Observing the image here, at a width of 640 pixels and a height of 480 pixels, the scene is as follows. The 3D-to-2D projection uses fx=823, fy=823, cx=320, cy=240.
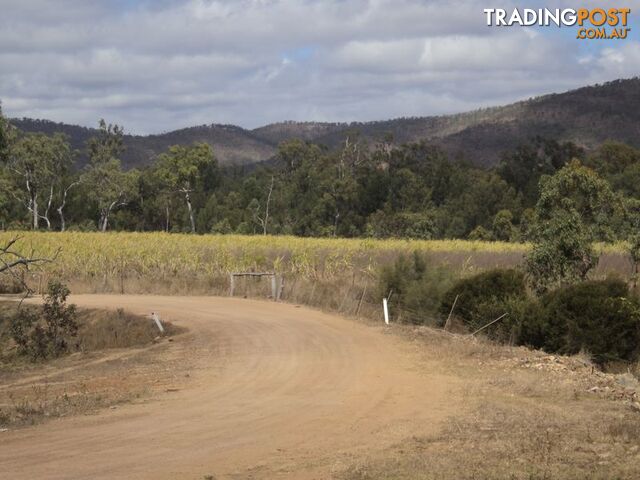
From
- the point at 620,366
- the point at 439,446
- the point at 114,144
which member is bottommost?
the point at 620,366

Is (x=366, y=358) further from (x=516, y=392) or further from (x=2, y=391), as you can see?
(x=2, y=391)

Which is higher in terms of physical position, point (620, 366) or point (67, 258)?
point (67, 258)

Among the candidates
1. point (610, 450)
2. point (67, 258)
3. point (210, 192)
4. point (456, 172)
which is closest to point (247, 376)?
point (610, 450)

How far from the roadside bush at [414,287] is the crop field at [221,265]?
45.0 inches

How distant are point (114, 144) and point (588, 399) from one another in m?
91.6

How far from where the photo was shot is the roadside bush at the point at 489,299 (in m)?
20.3

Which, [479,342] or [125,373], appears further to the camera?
[479,342]

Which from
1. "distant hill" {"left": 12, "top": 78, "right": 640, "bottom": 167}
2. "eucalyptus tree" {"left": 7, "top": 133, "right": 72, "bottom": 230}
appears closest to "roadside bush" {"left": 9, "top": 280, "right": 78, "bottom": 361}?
"eucalyptus tree" {"left": 7, "top": 133, "right": 72, "bottom": 230}

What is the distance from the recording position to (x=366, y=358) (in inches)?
658

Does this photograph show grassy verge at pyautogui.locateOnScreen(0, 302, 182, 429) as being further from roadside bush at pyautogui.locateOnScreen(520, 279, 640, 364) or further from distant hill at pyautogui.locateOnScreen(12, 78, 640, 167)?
distant hill at pyautogui.locateOnScreen(12, 78, 640, 167)

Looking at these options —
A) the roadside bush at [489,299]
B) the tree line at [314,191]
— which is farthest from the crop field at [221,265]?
the tree line at [314,191]

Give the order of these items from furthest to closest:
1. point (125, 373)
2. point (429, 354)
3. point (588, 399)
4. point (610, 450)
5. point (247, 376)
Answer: point (429, 354)
point (125, 373)
point (247, 376)
point (588, 399)
point (610, 450)

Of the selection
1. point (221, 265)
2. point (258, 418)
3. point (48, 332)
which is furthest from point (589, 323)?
point (221, 265)

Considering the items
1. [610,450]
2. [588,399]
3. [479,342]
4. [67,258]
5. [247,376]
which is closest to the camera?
[610,450]
